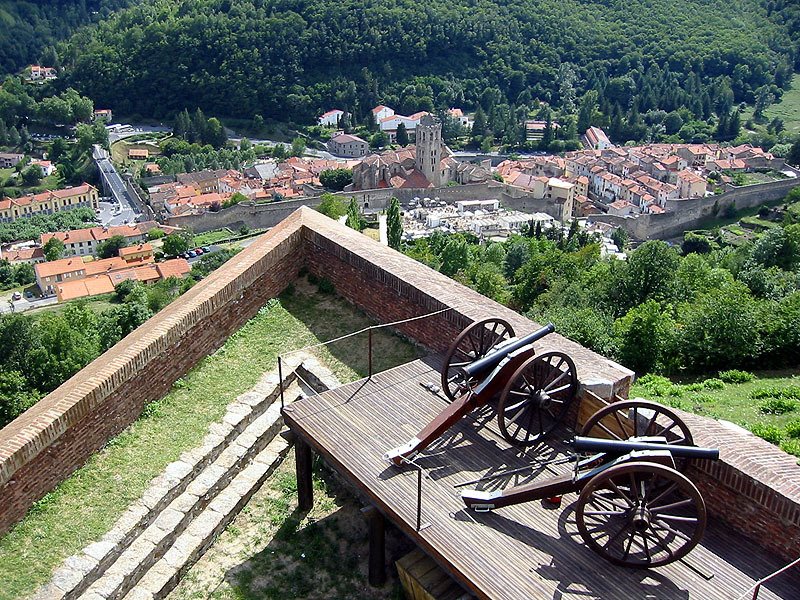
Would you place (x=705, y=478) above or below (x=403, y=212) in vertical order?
above

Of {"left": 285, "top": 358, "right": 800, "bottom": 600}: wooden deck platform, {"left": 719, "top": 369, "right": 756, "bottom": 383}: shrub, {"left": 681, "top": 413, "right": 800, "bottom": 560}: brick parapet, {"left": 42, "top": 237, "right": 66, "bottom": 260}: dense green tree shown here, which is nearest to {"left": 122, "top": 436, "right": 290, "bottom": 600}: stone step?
{"left": 285, "top": 358, "right": 800, "bottom": 600}: wooden deck platform

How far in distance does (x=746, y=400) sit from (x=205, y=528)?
24.4ft

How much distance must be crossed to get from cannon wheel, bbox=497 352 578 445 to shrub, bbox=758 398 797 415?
4.80 meters

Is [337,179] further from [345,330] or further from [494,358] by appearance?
[494,358]

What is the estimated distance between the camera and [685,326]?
494 inches

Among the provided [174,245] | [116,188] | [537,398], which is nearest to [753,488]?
[537,398]

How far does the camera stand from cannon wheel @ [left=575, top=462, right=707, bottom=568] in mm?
4529

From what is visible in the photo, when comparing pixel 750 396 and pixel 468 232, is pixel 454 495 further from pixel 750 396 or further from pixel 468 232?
pixel 468 232

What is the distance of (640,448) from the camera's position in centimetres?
471

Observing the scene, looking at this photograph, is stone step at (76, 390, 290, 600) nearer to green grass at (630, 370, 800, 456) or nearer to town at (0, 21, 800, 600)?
town at (0, 21, 800, 600)

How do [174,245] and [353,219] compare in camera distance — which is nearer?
[353,219]

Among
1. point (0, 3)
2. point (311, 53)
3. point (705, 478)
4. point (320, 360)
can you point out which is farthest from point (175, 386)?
point (0, 3)

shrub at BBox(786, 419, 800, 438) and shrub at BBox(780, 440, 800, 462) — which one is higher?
shrub at BBox(780, 440, 800, 462)

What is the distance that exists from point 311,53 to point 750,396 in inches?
4020
